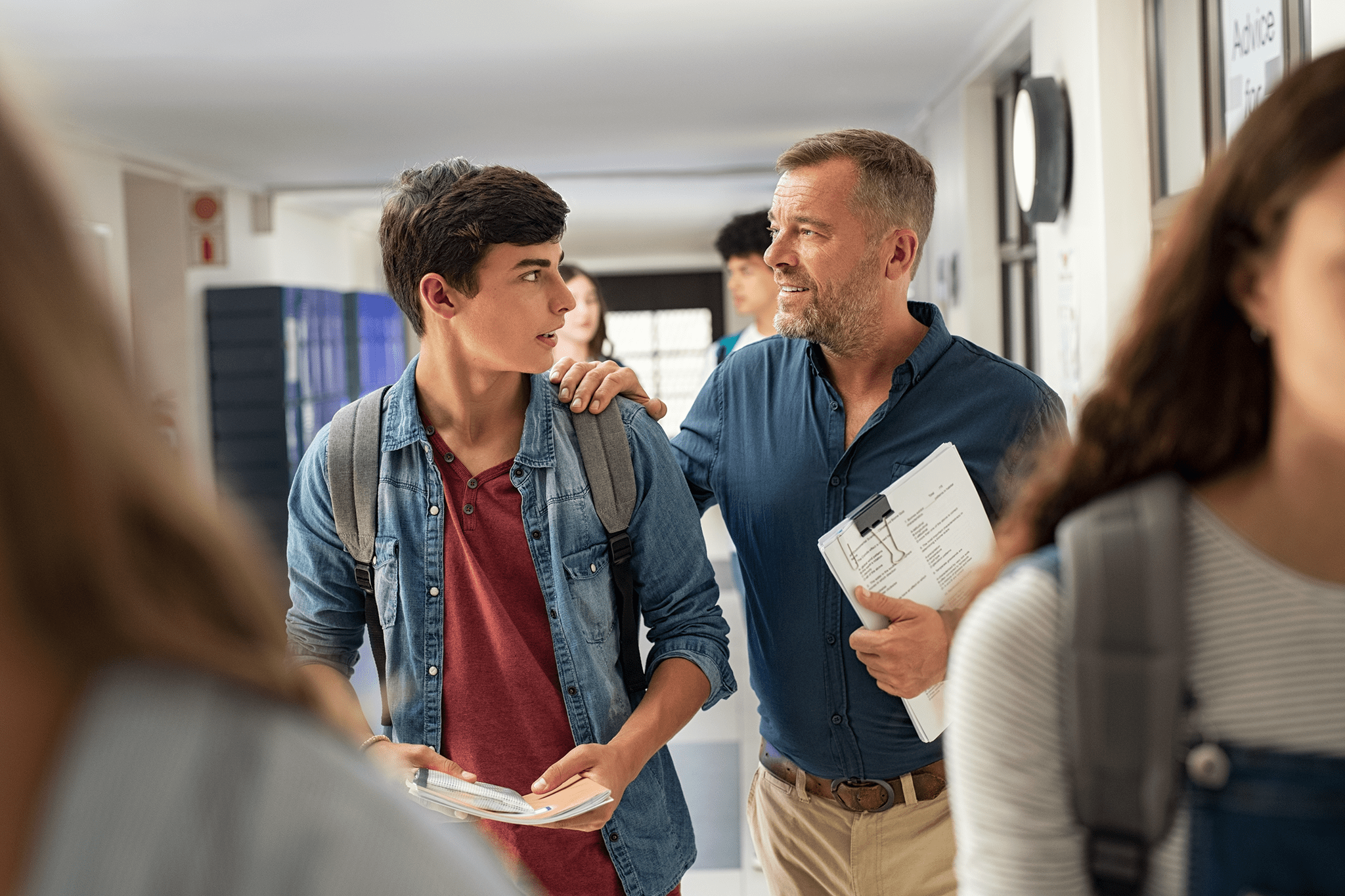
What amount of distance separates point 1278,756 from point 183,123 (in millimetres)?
7341

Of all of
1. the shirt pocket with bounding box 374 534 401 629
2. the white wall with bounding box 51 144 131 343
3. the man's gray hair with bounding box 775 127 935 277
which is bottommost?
the shirt pocket with bounding box 374 534 401 629

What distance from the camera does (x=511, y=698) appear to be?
5.15ft

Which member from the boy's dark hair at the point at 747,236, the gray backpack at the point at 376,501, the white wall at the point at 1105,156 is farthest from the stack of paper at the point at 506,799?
the boy's dark hair at the point at 747,236

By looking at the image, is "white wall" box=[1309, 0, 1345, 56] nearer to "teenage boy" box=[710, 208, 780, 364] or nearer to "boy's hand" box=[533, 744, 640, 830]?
"boy's hand" box=[533, 744, 640, 830]

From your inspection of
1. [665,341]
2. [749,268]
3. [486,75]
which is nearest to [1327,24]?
[749,268]

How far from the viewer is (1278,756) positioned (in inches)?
27.9

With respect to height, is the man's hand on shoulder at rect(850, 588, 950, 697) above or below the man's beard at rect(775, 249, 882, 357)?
below

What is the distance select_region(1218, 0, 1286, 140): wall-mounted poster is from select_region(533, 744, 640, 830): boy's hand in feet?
6.72

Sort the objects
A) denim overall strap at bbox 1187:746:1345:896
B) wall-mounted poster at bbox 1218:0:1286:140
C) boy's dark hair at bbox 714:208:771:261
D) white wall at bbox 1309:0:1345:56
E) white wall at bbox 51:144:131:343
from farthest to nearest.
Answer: white wall at bbox 51:144:131:343 → boy's dark hair at bbox 714:208:771:261 → wall-mounted poster at bbox 1218:0:1286:140 → white wall at bbox 1309:0:1345:56 → denim overall strap at bbox 1187:746:1345:896

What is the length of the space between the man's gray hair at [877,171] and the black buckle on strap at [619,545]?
759mm

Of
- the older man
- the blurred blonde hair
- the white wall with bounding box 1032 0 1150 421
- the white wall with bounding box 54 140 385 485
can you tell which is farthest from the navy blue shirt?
the white wall with bounding box 54 140 385 485

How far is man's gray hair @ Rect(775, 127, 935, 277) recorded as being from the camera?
1991 millimetres

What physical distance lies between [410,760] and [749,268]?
148 inches

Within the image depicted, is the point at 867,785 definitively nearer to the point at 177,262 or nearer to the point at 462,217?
the point at 462,217
